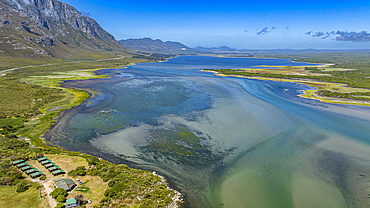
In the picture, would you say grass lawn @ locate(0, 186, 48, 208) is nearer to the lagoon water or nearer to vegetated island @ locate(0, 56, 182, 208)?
vegetated island @ locate(0, 56, 182, 208)

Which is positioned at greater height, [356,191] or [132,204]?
[132,204]

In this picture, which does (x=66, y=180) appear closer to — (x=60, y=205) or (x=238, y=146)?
(x=60, y=205)

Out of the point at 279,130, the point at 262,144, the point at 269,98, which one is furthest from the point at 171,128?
the point at 269,98

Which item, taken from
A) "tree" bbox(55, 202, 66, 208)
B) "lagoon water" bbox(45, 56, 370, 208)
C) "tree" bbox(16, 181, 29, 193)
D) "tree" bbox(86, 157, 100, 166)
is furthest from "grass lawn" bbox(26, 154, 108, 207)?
"lagoon water" bbox(45, 56, 370, 208)

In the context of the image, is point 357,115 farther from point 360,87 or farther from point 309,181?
point 360,87

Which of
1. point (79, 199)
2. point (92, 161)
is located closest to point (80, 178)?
point (92, 161)

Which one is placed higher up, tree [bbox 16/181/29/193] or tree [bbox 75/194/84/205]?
tree [bbox 16/181/29/193]

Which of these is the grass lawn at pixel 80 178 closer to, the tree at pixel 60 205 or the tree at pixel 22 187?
A: the tree at pixel 60 205
